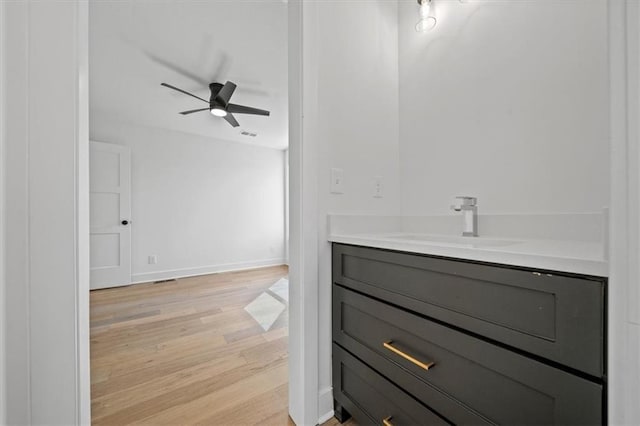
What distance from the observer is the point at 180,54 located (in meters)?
2.11

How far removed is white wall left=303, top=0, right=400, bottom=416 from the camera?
116cm

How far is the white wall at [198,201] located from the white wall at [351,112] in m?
3.54

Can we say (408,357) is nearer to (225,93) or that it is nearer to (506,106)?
(506,106)

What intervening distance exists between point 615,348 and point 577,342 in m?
0.06

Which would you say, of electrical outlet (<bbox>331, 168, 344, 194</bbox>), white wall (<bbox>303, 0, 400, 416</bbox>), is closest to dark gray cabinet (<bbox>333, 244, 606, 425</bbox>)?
white wall (<bbox>303, 0, 400, 416</bbox>)

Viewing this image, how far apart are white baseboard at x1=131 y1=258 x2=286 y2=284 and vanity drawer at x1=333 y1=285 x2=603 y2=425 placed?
12.3 feet

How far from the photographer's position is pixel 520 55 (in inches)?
42.0

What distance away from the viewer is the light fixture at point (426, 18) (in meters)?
1.33

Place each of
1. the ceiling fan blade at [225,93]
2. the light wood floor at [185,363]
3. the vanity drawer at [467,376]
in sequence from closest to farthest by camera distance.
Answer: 1. the vanity drawer at [467,376]
2. the light wood floor at [185,363]
3. the ceiling fan blade at [225,93]

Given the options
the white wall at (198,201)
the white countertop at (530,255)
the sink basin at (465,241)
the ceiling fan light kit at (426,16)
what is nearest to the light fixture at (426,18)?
the ceiling fan light kit at (426,16)

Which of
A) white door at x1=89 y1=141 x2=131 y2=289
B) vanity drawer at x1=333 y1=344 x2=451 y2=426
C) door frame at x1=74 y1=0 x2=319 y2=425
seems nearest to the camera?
vanity drawer at x1=333 y1=344 x2=451 y2=426

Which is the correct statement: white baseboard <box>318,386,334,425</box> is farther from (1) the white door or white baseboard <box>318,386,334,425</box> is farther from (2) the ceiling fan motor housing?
(1) the white door

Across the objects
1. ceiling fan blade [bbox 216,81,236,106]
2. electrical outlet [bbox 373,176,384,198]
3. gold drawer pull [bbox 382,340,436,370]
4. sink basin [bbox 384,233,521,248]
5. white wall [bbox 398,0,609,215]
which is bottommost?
gold drawer pull [bbox 382,340,436,370]

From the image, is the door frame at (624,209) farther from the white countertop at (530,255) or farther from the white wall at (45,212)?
the white wall at (45,212)
